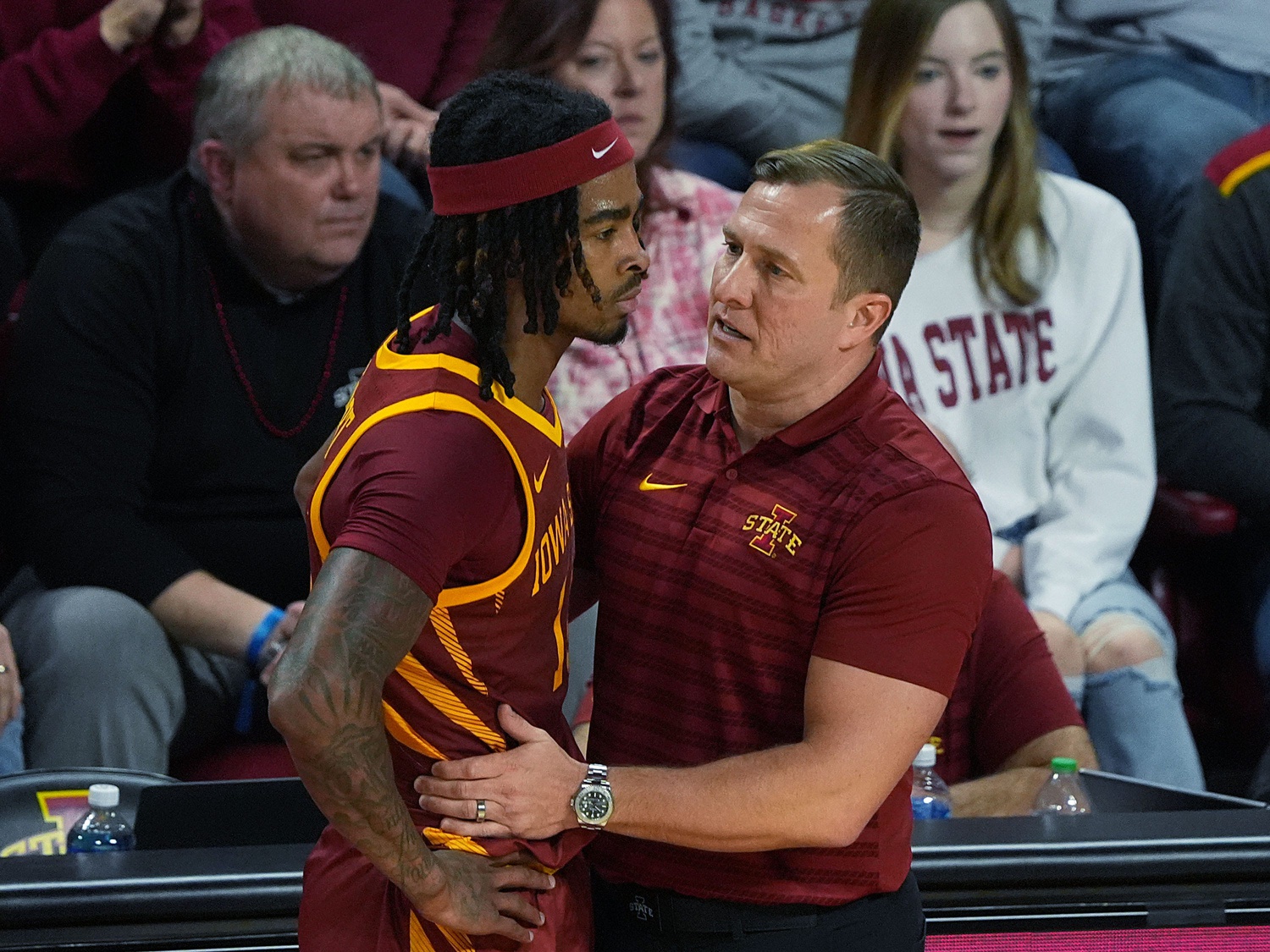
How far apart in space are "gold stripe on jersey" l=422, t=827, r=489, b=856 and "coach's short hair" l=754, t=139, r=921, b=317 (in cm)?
69

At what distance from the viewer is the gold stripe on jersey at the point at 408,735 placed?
1.53 metres

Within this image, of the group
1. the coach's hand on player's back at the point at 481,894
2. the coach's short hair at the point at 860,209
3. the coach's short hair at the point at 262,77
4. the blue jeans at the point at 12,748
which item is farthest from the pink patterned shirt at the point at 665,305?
the coach's hand on player's back at the point at 481,894

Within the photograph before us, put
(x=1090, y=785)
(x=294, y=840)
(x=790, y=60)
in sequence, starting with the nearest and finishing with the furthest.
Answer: (x=294, y=840) → (x=1090, y=785) → (x=790, y=60)

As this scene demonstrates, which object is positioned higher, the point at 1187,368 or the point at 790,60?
the point at 790,60

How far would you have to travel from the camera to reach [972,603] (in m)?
1.64

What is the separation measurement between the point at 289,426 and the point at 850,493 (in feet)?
4.92

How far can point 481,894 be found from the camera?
4.92ft

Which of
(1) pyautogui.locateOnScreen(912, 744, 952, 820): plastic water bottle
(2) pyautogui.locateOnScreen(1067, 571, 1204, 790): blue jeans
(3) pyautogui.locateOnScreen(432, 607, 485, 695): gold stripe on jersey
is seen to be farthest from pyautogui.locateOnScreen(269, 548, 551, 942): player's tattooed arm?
(2) pyautogui.locateOnScreen(1067, 571, 1204, 790): blue jeans

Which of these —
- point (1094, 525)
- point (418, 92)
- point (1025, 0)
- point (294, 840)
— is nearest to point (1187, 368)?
point (1094, 525)

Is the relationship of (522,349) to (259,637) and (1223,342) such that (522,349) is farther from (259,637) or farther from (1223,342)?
(1223,342)

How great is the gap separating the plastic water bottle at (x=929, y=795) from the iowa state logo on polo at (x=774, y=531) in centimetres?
71

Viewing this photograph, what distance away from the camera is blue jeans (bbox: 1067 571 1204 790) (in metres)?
2.95

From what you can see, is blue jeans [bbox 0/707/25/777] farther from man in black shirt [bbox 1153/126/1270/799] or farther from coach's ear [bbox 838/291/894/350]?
man in black shirt [bbox 1153/126/1270/799]

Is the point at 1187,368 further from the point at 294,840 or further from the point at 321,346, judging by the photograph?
the point at 294,840
